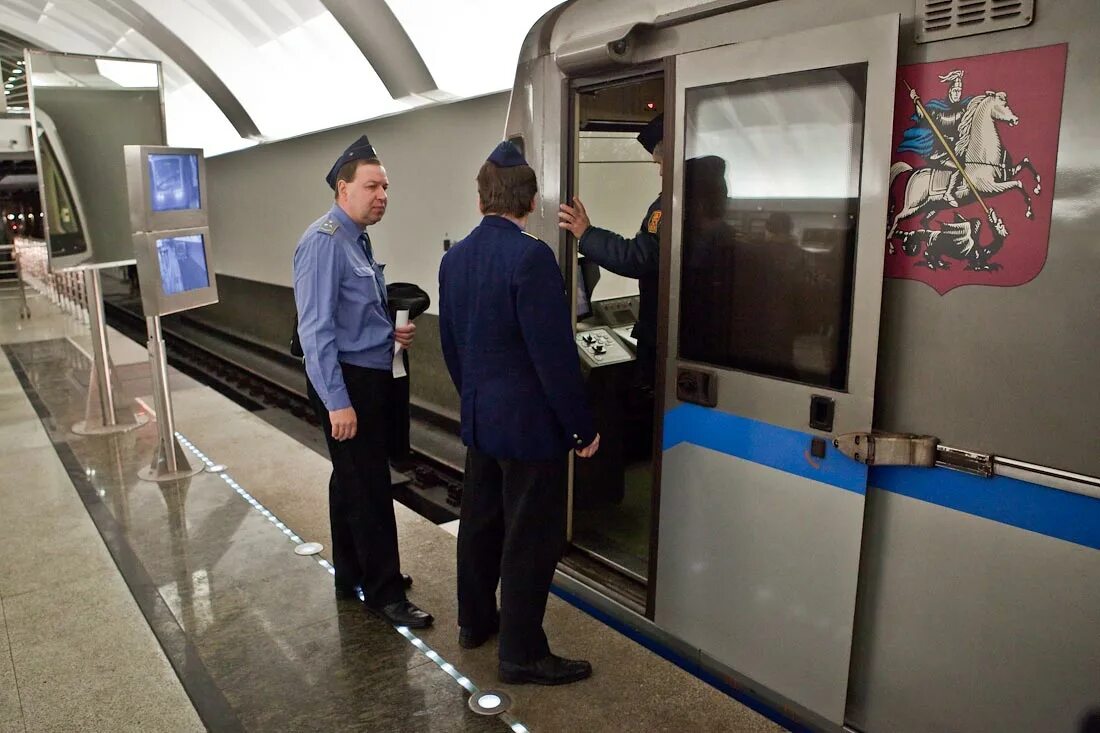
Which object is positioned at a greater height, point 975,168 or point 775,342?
point 975,168

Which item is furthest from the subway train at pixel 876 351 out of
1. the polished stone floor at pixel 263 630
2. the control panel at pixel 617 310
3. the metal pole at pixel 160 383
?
the metal pole at pixel 160 383

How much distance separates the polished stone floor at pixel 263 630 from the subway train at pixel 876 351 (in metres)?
0.36

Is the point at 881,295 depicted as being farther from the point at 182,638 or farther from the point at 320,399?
the point at 182,638

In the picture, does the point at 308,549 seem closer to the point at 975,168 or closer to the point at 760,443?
the point at 760,443

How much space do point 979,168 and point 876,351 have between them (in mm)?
547

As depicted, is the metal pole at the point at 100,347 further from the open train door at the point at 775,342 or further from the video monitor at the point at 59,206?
the open train door at the point at 775,342

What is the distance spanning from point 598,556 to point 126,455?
374 cm

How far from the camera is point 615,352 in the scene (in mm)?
4535

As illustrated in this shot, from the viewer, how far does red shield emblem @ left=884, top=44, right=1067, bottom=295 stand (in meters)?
1.96

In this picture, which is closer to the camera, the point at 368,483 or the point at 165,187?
the point at 368,483

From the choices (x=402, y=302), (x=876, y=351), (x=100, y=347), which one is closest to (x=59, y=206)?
(x=100, y=347)

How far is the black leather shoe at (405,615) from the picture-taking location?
3.27 meters

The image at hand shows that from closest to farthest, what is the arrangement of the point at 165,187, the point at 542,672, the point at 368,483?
the point at 542,672 → the point at 368,483 → the point at 165,187

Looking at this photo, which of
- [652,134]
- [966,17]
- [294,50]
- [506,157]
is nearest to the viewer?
[966,17]
